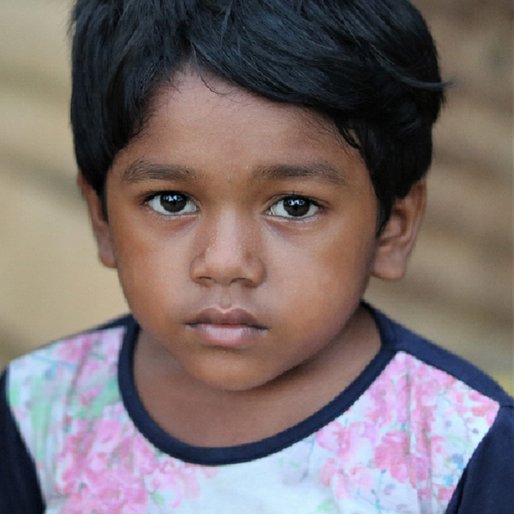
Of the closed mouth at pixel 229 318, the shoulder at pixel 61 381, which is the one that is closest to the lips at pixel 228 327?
the closed mouth at pixel 229 318

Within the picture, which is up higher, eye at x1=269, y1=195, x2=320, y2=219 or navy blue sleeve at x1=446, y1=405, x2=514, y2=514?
eye at x1=269, y1=195, x2=320, y2=219

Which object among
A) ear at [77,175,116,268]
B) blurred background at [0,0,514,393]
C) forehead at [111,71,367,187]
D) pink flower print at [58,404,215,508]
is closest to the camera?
forehead at [111,71,367,187]

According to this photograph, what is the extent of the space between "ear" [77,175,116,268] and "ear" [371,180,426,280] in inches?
17.4

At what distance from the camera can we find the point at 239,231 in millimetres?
1621

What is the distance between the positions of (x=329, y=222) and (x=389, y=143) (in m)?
0.17

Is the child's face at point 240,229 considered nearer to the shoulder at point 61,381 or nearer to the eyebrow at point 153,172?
the eyebrow at point 153,172

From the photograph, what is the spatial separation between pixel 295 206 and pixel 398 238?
28 centimetres

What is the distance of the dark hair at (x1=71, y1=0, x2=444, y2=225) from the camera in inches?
63.2

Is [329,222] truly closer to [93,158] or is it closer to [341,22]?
[341,22]

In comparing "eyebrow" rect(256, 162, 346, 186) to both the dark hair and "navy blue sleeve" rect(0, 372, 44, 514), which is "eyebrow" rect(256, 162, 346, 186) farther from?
"navy blue sleeve" rect(0, 372, 44, 514)

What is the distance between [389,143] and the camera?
175 centimetres

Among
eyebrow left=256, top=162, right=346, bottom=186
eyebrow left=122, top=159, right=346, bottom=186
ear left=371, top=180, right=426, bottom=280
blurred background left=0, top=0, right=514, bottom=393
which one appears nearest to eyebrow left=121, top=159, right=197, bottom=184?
eyebrow left=122, top=159, right=346, bottom=186

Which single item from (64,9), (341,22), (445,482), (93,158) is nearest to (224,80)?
(341,22)

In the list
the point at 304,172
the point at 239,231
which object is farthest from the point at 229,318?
the point at 304,172
